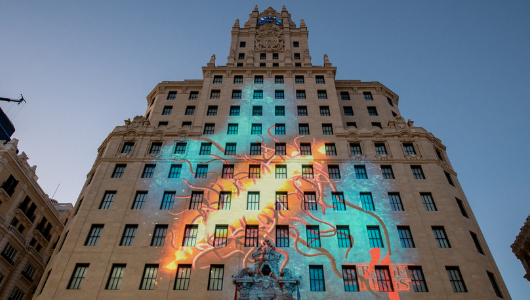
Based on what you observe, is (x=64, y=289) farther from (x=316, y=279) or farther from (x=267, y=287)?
(x=316, y=279)

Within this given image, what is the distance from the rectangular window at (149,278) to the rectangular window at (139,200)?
7033mm

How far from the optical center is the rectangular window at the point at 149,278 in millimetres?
31112

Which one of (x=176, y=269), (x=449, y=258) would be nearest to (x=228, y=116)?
(x=176, y=269)

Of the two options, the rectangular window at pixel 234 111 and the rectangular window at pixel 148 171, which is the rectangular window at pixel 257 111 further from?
the rectangular window at pixel 148 171

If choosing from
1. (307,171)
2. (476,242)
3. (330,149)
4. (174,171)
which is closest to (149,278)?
(174,171)

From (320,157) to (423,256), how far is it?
14.9m

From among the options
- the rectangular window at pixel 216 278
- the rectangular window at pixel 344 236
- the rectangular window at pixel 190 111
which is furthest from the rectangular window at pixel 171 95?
the rectangular window at pixel 344 236

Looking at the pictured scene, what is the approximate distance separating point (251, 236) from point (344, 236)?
9002 millimetres

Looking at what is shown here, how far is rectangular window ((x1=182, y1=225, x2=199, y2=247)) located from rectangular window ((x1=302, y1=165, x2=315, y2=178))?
13.0 meters

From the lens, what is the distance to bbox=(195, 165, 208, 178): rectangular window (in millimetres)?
39612

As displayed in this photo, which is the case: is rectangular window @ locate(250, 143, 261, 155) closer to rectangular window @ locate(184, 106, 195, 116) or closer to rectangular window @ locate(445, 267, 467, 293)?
rectangular window @ locate(184, 106, 195, 116)

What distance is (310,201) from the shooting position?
1462 inches

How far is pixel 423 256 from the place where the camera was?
3256cm

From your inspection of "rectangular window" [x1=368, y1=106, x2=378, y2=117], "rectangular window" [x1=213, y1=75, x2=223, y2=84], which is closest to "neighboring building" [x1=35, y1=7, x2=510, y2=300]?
"rectangular window" [x1=368, y1=106, x2=378, y2=117]
